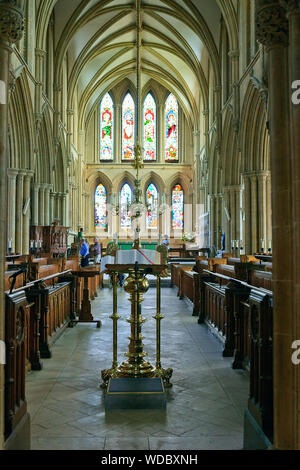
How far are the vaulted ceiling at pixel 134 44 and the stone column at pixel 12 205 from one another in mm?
6369

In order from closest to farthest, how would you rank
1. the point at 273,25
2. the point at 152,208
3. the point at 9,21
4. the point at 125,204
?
the point at 273,25
the point at 9,21
the point at 152,208
the point at 125,204

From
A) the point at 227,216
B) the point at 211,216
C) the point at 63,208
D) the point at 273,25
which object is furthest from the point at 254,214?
the point at 273,25

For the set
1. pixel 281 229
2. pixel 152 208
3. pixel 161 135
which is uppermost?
pixel 161 135

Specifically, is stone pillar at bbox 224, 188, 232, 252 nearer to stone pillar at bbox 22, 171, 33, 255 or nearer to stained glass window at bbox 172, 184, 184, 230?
stone pillar at bbox 22, 171, 33, 255

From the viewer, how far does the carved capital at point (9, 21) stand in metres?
2.78

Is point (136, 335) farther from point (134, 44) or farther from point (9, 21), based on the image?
point (134, 44)

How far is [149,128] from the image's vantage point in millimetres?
27922

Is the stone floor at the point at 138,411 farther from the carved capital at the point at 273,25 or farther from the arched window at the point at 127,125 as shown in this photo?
the arched window at the point at 127,125

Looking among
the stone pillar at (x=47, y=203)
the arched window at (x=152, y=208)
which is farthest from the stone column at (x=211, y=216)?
the stone pillar at (x=47, y=203)

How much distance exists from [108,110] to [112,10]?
346 inches

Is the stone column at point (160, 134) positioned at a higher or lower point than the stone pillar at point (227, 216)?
higher

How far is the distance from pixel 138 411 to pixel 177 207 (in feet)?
81.1

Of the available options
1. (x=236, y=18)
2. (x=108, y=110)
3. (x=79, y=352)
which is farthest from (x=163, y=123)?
(x=79, y=352)
